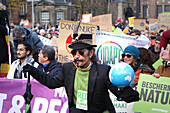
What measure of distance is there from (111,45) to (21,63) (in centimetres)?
251

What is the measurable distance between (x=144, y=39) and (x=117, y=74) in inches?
202

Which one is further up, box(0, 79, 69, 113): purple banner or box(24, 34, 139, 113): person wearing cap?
box(24, 34, 139, 113): person wearing cap

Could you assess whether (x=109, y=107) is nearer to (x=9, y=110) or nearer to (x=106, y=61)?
(x=9, y=110)

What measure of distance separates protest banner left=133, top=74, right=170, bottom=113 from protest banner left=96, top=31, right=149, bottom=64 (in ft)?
7.83

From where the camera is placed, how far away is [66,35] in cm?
845

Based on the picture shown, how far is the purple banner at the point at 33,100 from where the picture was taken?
5.97m

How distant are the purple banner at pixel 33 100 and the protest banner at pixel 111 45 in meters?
2.38

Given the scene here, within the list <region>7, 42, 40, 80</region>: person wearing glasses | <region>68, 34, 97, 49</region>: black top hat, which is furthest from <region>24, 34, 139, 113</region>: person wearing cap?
<region>7, 42, 40, 80</region>: person wearing glasses

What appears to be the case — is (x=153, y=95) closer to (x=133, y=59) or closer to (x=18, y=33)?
(x=133, y=59)

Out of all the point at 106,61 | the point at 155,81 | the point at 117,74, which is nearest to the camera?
the point at 117,74

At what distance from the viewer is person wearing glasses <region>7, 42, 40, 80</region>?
21.1 feet

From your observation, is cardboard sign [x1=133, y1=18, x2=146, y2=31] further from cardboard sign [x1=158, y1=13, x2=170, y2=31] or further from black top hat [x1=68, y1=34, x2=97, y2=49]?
black top hat [x1=68, y1=34, x2=97, y2=49]

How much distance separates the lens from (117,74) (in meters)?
3.62

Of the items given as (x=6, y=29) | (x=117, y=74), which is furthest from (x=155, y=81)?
(x=6, y=29)
